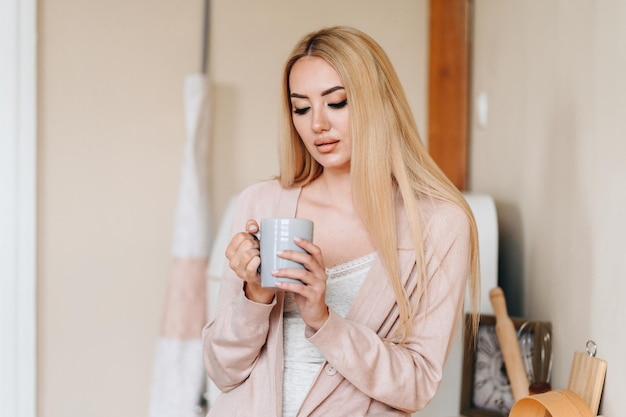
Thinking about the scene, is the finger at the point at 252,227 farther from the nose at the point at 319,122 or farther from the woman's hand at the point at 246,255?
the nose at the point at 319,122

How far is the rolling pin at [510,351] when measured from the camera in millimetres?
1589

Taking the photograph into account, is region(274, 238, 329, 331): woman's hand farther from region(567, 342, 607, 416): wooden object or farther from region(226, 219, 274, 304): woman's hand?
region(567, 342, 607, 416): wooden object

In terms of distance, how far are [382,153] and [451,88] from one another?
104 cm

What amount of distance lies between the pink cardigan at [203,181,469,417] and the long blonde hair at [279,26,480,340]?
22mm

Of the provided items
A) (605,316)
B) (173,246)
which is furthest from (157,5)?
(605,316)

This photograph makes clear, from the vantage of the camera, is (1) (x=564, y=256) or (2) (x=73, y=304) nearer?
(1) (x=564, y=256)

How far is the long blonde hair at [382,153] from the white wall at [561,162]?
0.21 m

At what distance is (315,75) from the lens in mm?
1361

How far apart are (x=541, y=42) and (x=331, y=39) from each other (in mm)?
606

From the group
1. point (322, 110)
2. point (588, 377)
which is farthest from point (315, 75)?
point (588, 377)

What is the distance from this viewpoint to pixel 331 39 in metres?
1.38

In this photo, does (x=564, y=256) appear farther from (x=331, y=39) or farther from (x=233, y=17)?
(x=233, y=17)
